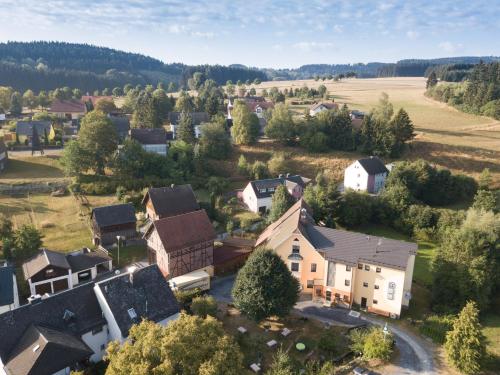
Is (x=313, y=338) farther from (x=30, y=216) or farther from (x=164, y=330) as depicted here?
(x=30, y=216)

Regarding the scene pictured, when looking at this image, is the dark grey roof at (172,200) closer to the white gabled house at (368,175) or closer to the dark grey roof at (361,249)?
the dark grey roof at (361,249)

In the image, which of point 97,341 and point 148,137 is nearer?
point 97,341

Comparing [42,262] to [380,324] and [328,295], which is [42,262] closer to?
[328,295]

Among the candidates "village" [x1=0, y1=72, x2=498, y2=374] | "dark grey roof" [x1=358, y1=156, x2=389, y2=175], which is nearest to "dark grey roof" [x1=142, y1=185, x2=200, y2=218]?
"village" [x1=0, y1=72, x2=498, y2=374]

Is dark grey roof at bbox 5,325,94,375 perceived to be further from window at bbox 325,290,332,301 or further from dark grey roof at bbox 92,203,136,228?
window at bbox 325,290,332,301

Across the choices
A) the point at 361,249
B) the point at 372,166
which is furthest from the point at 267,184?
the point at 361,249

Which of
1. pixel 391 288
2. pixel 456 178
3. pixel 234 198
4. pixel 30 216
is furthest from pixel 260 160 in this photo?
pixel 391 288

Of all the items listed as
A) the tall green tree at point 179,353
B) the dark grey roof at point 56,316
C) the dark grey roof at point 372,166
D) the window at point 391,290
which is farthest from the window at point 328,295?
the dark grey roof at point 372,166
